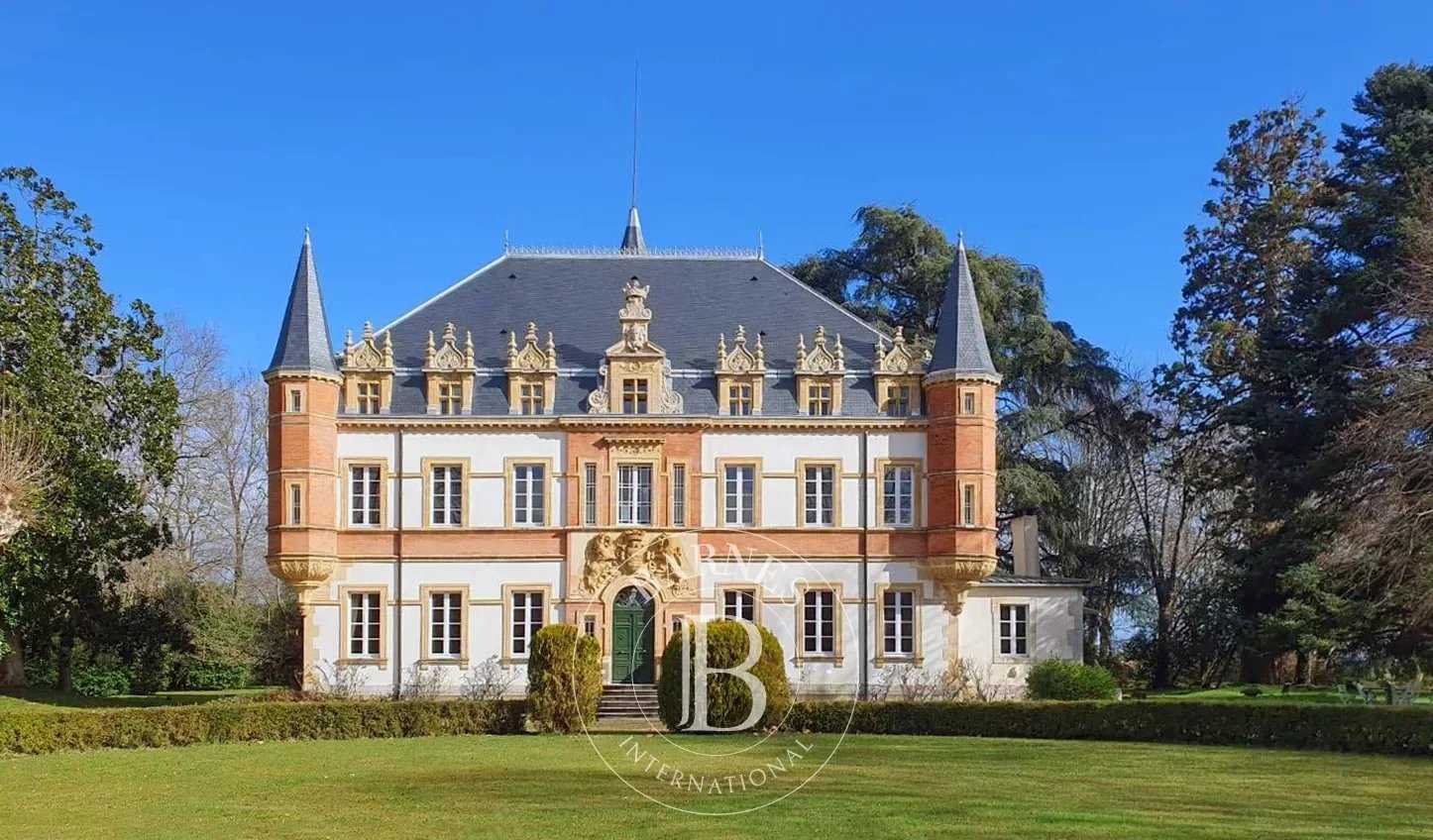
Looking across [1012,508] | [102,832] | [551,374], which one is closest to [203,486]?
[551,374]

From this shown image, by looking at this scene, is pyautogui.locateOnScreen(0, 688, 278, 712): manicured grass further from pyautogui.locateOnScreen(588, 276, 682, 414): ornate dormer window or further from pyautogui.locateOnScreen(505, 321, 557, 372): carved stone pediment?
pyautogui.locateOnScreen(588, 276, 682, 414): ornate dormer window

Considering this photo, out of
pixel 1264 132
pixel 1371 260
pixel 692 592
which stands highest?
pixel 1264 132

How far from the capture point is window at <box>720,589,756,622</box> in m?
36.4

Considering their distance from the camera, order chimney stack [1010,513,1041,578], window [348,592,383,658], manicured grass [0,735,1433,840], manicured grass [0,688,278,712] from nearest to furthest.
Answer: manicured grass [0,735,1433,840] → manicured grass [0,688,278,712] → window [348,592,383,658] → chimney stack [1010,513,1041,578]

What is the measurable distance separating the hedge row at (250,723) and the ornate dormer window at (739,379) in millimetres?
11418

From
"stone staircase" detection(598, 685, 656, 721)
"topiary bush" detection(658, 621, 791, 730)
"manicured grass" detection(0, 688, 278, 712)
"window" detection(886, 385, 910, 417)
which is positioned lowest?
"manicured grass" detection(0, 688, 278, 712)

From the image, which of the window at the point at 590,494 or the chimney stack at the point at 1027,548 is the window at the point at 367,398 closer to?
the window at the point at 590,494

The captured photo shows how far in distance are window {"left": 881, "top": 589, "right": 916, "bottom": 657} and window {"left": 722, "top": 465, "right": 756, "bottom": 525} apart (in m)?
3.98

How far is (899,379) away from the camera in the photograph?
37.2m

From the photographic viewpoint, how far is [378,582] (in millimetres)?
36250

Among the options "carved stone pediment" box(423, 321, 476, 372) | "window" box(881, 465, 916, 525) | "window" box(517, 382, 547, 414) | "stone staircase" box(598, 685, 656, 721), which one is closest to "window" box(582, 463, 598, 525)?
"window" box(517, 382, 547, 414)

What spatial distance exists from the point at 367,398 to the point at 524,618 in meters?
6.85

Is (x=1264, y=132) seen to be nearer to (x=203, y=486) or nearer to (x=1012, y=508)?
(x=1012, y=508)

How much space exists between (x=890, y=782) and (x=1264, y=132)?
33.2m
